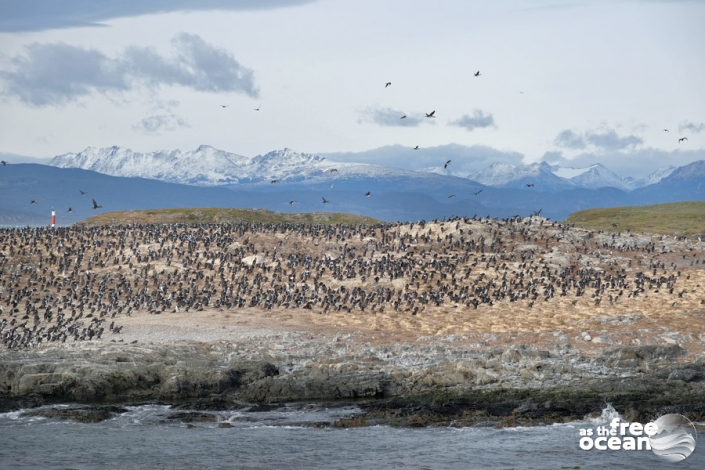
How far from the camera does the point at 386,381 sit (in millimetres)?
35625

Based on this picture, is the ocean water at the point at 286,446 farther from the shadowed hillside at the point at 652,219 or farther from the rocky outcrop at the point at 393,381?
the shadowed hillside at the point at 652,219

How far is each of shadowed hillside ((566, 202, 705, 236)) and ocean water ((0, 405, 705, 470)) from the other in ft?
251

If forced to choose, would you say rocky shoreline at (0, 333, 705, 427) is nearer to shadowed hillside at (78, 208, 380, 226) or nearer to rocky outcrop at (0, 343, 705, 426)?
rocky outcrop at (0, 343, 705, 426)

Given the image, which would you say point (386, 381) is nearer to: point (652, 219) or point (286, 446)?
point (286, 446)

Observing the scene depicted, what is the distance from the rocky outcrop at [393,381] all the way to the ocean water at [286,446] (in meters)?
1.59

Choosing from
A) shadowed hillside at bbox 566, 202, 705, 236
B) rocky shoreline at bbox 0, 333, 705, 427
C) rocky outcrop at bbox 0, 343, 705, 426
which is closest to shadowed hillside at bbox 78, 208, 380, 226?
shadowed hillside at bbox 566, 202, 705, 236

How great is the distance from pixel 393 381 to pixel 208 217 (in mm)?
92213

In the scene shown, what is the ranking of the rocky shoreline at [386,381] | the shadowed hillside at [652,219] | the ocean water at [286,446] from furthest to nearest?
1. the shadowed hillside at [652,219]
2. the rocky shoreline at [386,381]
3. the ocean water at [286,446]

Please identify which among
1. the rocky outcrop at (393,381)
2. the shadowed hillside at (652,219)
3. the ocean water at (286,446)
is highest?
the shadowed hillside at (652,219)

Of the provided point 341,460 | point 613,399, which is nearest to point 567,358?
point 613,399

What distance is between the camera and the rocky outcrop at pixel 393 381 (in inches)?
1250

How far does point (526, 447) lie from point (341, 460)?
22.1ft

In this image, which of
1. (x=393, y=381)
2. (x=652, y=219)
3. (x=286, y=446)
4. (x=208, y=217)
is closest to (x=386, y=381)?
(x=393, y=381)

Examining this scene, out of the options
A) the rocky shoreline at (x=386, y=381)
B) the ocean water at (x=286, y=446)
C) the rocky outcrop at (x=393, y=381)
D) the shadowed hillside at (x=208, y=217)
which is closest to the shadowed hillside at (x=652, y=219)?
the shadowed hillside at (x=208, y=217)
